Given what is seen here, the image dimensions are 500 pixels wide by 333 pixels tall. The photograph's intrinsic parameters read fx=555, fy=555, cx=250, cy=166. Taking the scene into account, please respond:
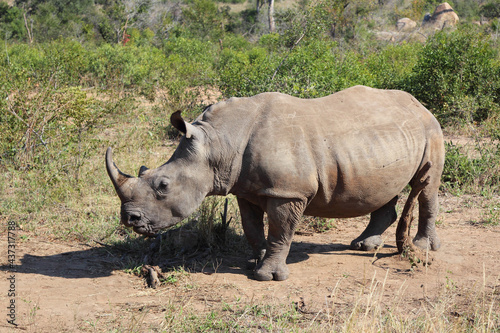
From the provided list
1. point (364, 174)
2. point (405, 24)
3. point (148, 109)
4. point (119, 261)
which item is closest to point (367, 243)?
point (364, 174)

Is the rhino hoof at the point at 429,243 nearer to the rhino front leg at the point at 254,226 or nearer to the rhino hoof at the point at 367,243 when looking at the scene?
the rhino hoof at the point at 367,243

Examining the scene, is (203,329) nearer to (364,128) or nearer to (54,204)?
(364,128)

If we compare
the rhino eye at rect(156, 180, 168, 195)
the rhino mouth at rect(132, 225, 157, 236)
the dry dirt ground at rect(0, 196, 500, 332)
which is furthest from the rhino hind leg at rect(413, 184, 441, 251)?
the rhino mouth at rect(132, 225, 157, 236)

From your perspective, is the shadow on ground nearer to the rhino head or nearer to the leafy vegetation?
the leafy vegetation

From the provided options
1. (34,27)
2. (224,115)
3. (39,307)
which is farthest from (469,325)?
(34,27)

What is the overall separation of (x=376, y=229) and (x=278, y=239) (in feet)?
4.87

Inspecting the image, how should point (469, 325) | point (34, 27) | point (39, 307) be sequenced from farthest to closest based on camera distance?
point (34, 27) < point (39, 307) < point (469, 325)

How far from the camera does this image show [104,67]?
47.0 feet

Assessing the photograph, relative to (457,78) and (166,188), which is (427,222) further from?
(457,78)

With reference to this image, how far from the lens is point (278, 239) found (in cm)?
540

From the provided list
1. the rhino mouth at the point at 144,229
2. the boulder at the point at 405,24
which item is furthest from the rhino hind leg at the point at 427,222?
the boulder at the point at 405,24

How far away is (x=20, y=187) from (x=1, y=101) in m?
1.44

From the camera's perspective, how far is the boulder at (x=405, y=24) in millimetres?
37403

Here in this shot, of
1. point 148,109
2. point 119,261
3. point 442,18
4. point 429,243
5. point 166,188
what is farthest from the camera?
point 442,18
